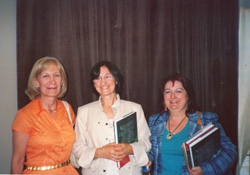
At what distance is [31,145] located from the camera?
5.16 feet

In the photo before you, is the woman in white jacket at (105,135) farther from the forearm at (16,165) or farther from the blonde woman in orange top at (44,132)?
the forearm at (16,165)

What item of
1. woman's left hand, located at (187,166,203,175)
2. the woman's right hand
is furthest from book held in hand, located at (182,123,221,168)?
the woman's right hand

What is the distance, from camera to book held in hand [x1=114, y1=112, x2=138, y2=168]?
1.41 m

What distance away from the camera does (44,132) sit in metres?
1.59

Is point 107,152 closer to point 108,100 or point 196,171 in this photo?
point 108,100

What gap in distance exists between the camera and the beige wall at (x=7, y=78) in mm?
2146

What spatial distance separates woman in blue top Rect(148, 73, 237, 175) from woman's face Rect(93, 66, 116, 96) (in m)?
0.46

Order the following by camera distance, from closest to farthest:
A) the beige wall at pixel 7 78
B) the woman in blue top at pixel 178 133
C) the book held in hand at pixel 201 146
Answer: the book held in hand at pixel 201 146 → the woman in blue top at pixel 178 133 → the beige wall at pixel 7 78

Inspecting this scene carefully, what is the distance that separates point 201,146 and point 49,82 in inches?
47.4

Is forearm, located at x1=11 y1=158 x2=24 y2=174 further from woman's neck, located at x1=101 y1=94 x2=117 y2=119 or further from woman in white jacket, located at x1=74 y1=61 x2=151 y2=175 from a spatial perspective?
woman's neck, located at x1=101 y1=94 x2=117 y2=119

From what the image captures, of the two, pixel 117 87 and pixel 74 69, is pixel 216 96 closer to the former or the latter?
pixel 117 87

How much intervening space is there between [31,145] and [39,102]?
1.09 feet

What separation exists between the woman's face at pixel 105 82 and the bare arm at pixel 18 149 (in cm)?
63

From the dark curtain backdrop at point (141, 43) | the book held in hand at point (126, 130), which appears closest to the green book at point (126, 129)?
the book held in hand at point (126, 130)
